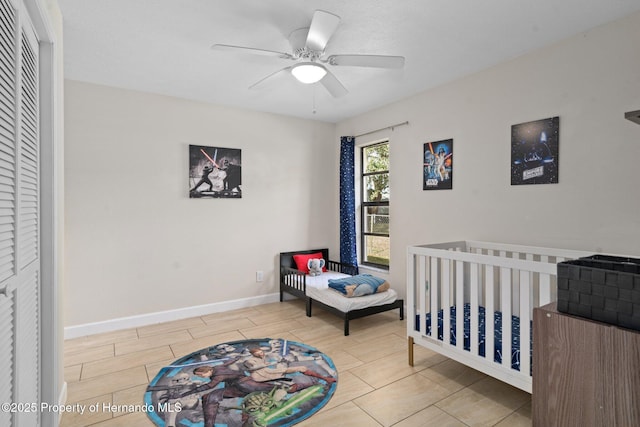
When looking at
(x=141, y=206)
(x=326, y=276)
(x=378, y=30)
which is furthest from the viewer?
(x=326, y=276)

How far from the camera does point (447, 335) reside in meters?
2.32

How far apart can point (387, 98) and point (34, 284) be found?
10.9 feet

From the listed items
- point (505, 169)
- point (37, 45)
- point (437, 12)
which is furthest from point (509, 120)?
point (37, 45)

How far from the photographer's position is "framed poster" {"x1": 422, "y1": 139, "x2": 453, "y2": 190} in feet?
10.5

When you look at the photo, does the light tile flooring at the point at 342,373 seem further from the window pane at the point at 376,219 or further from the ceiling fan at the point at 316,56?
the ceiling fan at the point at 316,56

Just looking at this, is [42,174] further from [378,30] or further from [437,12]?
[437,12]

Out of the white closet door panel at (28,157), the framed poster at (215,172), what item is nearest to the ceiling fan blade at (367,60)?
the white closet door panel at (28,157)

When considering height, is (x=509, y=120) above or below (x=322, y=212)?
above

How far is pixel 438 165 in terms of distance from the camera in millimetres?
3295

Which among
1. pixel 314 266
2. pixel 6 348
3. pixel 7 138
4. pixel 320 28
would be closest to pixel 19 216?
pixel 7 138

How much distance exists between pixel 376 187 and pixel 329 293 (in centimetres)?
156

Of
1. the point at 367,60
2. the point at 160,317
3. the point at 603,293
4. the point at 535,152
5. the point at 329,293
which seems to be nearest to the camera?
the point at 603,293

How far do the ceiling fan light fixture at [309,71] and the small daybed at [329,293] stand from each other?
6.42 ft

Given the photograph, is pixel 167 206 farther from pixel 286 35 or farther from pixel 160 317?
pixel 286 35
